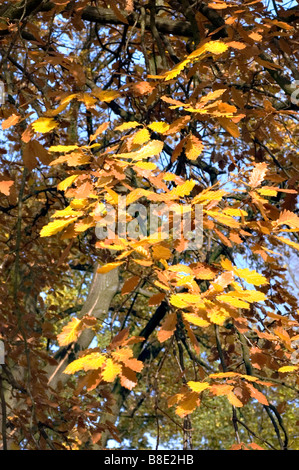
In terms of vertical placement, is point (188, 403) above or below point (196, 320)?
below

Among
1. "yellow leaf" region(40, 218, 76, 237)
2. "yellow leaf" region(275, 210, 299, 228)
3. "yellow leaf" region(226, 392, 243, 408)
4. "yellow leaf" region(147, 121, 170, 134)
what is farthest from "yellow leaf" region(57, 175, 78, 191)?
"yellow leaf" region(226, 392, 243, 408)

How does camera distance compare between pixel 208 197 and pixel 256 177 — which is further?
pixel 256 177

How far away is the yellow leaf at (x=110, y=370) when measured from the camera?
1780 millimetres

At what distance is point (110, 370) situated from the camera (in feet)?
5.99

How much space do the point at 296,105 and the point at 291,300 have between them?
1.82 meters

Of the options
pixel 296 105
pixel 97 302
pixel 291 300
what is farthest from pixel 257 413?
pixel 296 105

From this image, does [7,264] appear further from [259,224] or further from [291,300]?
[259,224]

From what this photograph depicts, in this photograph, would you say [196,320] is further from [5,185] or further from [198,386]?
[5,185]

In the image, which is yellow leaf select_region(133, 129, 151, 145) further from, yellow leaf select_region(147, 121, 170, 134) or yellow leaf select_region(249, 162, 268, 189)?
yellow leaf select_region(249, 162, 268, 189)

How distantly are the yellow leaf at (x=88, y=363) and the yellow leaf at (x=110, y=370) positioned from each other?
3 cm

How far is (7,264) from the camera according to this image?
5.56 meters

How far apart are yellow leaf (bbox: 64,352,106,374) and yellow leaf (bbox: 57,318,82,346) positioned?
0.14 meters

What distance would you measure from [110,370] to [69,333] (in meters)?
0.33

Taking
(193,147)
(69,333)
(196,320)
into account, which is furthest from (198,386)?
(193,147)
